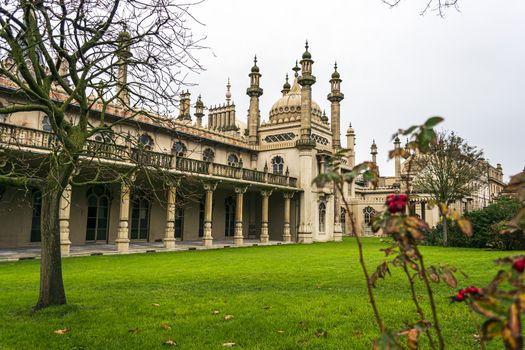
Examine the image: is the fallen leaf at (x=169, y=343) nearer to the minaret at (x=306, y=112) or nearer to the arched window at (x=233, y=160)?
the arched window at (x=233, y=160)

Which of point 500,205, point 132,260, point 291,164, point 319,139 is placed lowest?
point 132,260

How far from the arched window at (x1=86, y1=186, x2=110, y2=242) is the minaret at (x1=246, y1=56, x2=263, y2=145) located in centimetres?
1458

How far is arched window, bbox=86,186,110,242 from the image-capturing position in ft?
75.9

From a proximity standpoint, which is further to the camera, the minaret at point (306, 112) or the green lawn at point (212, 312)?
the minaret at point (306, 112)

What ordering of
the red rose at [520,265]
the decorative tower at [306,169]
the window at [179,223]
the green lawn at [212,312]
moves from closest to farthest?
the red rose at [520,265] → the green lawn at [212,312] → the window at [179,223] → the decorative tower at [306,169]

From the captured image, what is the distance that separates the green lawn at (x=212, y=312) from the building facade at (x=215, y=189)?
9.35m

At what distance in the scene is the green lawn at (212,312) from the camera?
508cm

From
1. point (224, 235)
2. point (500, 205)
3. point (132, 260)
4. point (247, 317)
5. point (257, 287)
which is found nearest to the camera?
point (247, 317)

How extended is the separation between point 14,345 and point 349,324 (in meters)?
4.49

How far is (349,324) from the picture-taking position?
18.7ft

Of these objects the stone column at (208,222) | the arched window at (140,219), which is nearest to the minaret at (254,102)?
the stone column at (208,222)

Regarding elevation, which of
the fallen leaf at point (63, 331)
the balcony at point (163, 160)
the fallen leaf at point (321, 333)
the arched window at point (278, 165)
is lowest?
the fallen leaf at point (63, 331)

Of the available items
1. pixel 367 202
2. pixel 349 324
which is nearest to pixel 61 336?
pixel 349 324

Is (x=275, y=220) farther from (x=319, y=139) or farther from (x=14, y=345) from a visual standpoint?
(x=14, y=345)
